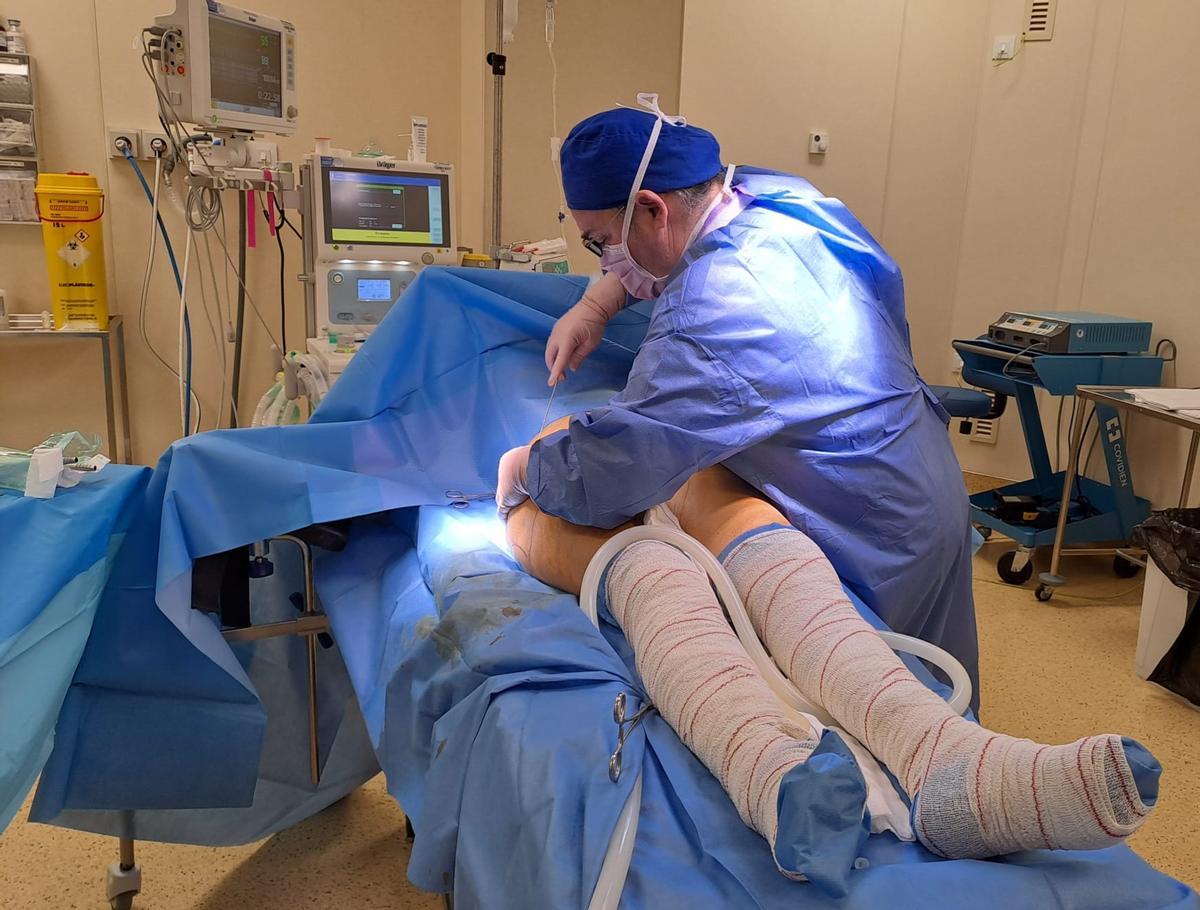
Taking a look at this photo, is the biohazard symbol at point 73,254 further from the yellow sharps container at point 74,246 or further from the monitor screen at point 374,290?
the monitor screen at point 374,290

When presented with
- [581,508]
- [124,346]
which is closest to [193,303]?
[124,346]

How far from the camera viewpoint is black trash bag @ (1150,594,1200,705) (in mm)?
2311

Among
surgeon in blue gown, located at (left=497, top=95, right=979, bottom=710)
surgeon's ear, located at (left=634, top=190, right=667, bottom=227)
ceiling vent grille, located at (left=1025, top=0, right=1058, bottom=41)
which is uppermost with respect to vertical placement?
ceiling vent grille, located at (left=1025, top=0, right=1058, bottom=41)

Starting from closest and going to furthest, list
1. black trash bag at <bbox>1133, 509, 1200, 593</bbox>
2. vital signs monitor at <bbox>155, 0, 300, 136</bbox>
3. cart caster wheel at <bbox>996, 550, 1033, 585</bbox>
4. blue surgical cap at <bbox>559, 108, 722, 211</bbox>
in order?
blue surgical cap at <bbox>559, 108, 722, 211</bbox>
black trash bag at <bbox>1133, 509, 1200, 593</bbox>
vital signs monitor at <bbox>155, 0, 300, 136</bbox>
cart caster wheel at <bbox>996, 550, 1033, 585</bbox>

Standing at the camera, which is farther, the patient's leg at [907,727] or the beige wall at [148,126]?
the beige wall at [148,126]

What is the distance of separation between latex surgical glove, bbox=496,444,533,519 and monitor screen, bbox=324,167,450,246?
1323 millimetres

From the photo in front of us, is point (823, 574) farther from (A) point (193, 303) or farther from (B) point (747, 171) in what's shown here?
(A) point (193, 303)

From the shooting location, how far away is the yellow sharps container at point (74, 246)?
291 centimetres

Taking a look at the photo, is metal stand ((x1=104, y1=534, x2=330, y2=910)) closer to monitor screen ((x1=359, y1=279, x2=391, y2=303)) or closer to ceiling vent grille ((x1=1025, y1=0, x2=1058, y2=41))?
monitor screen ((x1=359, y1=279, x2=391, y2=303))

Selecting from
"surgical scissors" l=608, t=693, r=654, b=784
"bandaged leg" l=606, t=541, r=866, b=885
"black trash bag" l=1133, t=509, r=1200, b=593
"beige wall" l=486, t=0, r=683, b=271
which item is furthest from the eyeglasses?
"beige wall" l=486, t=0, r=683, b=271

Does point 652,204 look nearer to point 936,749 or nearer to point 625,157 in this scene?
point 625,157

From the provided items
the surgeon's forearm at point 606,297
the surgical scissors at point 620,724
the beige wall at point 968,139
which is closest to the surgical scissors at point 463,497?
the surgeon's forearm at point 606,297

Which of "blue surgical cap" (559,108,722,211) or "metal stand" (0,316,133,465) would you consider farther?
"metal stand" (0,316,133,465)

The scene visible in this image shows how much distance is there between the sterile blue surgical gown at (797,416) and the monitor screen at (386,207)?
1345mm
